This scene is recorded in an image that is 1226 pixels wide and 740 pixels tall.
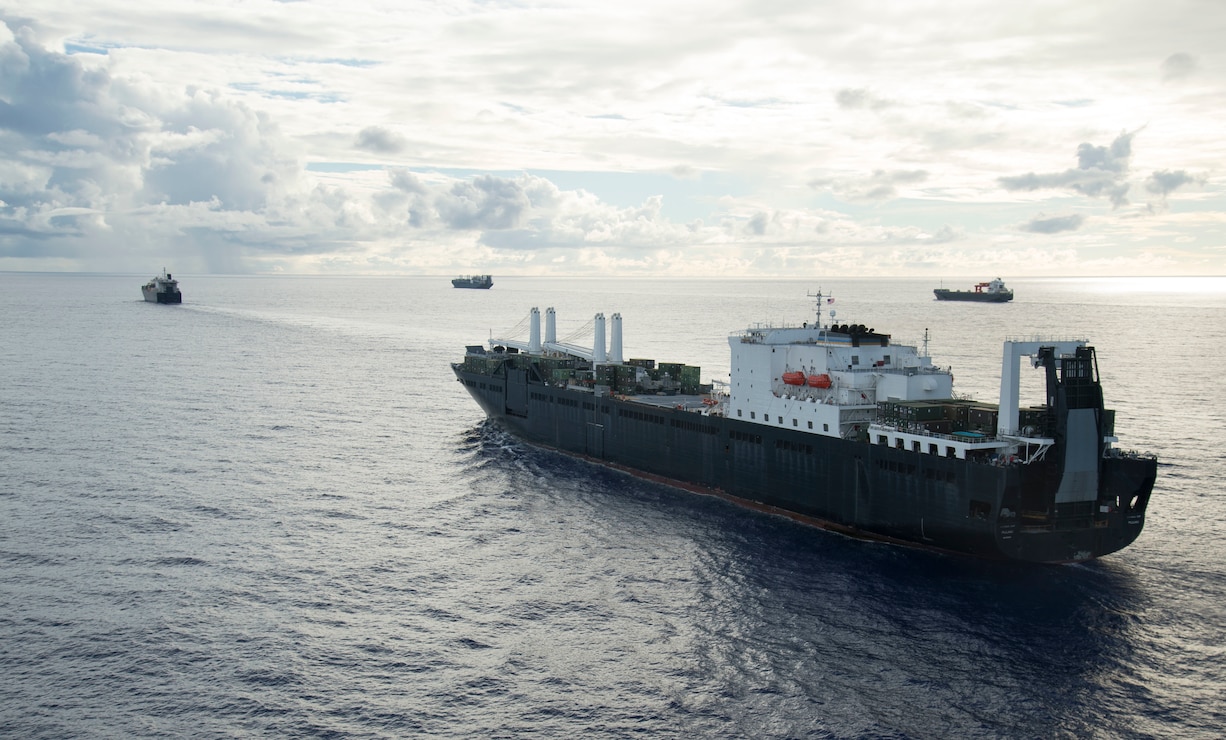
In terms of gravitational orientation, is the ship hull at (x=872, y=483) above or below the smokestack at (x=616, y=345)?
below

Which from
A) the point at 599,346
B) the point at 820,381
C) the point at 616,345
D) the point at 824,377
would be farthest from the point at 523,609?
the point at 599,346

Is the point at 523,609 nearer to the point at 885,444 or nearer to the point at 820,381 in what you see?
Result: the point at 885,444

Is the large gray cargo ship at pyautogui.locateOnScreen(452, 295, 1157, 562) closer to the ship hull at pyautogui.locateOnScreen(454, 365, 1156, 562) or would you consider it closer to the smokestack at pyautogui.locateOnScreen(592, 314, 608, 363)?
the ship hull at pyautogui.locateOnScreen(454, 365, 1156, 562)

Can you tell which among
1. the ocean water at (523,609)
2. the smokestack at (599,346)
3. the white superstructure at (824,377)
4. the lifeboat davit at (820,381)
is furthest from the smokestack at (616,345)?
the lifeboat davit at (820,381)

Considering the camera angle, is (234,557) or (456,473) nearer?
(234,557)

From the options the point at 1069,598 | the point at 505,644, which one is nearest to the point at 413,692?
the point at 505,644

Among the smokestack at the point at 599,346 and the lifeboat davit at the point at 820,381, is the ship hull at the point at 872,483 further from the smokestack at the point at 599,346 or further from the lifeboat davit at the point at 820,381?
the smokestack at the point at 599,346

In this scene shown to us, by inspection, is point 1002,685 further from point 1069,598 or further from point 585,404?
point 585,404

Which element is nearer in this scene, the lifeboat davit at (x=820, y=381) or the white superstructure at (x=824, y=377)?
the white superstructure at (x=824, y=377)
